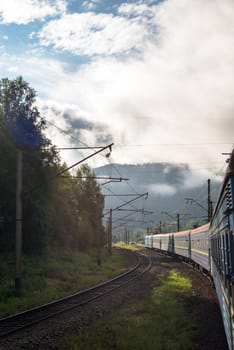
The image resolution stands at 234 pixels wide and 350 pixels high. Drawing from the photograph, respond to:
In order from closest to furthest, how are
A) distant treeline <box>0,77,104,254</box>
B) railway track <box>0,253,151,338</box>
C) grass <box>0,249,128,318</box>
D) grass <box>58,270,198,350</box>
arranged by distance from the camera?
grass <box>58,270,198,350</box>, railway track <box>0,253,151,338</box>, grass <box>0,249,128,318</box>, distant treeline <box>0,77,104,254</box>

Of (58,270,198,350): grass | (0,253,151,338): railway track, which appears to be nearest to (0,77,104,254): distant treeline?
(0,253,151,338): railway track

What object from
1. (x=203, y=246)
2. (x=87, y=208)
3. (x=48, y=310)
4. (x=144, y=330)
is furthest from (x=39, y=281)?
(x=87, y=208)

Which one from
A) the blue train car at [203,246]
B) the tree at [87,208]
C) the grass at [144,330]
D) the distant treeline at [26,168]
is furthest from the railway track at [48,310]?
the tree at [87,208]

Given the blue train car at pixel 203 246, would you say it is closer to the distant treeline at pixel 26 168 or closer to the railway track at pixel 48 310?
the railway track at pixel 48 310

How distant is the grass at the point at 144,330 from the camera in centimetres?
1088

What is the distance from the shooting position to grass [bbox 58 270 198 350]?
35.7ft

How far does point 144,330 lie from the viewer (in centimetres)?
1231

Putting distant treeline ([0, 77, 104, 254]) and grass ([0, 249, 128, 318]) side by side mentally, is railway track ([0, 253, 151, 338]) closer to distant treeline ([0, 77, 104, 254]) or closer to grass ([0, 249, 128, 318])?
grass ([0, 249, 128, 318])

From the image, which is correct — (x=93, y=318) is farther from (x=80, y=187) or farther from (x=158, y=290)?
(x=80, y=187)

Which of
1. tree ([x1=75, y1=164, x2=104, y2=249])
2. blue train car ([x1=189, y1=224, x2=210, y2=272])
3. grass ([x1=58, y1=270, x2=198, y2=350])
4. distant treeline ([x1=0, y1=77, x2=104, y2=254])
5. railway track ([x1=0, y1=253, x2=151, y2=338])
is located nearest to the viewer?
grass ([x1=58, y1=270, x2=198, y2=350])

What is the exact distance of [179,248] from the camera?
4534 centimetres

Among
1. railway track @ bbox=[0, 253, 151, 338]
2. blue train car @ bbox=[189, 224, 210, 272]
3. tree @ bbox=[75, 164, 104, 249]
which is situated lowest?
railway track @ bbox=[0, 253, 151, 338]

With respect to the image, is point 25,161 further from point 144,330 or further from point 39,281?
point 144,330

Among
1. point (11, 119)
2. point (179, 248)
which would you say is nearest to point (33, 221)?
point (11, 119)
